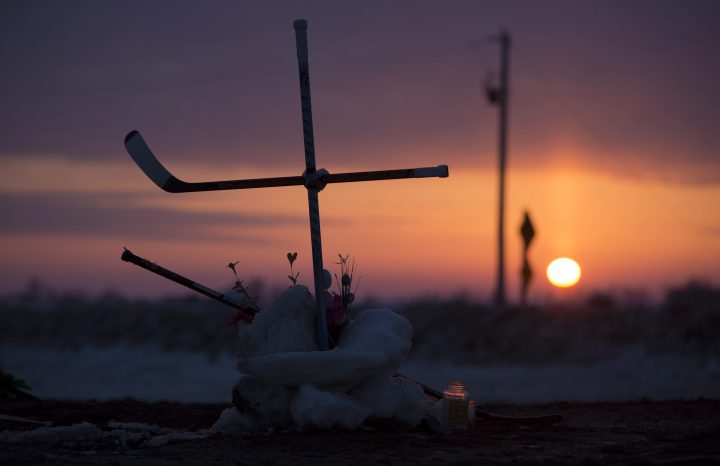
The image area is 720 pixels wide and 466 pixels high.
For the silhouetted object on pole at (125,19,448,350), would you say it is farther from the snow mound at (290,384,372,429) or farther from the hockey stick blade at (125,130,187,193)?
the snow mound at (290,384,372,429)

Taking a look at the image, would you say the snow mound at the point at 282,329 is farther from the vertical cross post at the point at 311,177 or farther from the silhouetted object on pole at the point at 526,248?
the silhouetted object on pole at the point at 526,248

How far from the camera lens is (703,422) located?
35.7ft

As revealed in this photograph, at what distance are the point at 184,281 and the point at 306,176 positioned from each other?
1.67 metres

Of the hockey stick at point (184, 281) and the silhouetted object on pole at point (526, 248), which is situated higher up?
the silhouetted object on pole at point (526, 248)

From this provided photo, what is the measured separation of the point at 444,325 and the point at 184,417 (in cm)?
1005

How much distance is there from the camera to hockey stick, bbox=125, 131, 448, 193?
9.44 m

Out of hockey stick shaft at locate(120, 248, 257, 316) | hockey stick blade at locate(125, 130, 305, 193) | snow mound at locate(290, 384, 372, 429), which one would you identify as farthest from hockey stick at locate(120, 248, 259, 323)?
snow mound at locate(290, 384, 372, 429)

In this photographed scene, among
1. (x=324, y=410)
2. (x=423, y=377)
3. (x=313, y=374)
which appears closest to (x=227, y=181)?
(x=313, y=374)

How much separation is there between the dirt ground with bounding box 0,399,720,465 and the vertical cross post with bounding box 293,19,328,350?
1149 millimetres

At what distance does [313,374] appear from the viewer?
912cm

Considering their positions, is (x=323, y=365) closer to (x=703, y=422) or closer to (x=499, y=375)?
(x=703, y=422)

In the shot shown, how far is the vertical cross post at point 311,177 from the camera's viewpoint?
31.5 ft

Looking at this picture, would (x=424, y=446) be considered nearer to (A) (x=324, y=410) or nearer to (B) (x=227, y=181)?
(A) (x=324, y=410)

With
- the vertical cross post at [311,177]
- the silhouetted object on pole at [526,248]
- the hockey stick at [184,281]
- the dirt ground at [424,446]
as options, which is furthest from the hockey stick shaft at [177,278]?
the silhouetted object on pole at [526,248]
